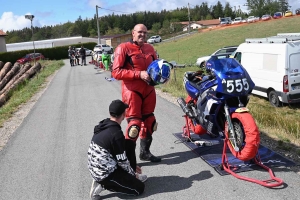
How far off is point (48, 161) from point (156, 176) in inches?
79.7

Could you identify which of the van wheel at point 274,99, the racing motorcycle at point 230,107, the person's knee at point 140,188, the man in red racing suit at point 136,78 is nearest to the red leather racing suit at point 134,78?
the man in red racing suit at point 136,78

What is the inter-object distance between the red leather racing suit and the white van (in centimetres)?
769

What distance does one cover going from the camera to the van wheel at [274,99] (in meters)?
12.1

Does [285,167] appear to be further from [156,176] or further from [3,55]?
[3,55]

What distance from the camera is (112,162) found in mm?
4152

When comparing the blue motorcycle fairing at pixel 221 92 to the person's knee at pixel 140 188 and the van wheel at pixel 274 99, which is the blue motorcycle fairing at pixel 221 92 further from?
the van wheel at pixel 274 99

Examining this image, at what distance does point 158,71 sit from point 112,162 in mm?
1382

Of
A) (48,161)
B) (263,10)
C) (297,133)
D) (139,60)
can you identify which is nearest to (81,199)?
(48,161)

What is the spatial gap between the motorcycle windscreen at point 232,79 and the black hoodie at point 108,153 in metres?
1.50

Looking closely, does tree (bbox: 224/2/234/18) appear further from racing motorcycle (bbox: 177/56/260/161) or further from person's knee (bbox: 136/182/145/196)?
person's knee (bbox: 136/182/145/196)

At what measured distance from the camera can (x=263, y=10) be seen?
377ft

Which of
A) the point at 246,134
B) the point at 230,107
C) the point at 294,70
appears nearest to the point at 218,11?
the point at 294,70

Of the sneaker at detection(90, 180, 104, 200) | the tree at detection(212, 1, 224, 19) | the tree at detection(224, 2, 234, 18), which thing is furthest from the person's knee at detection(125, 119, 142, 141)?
the tree at detection(212, 1, 224, 19)

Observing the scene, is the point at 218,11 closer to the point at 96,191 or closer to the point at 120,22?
the point at 120,22
